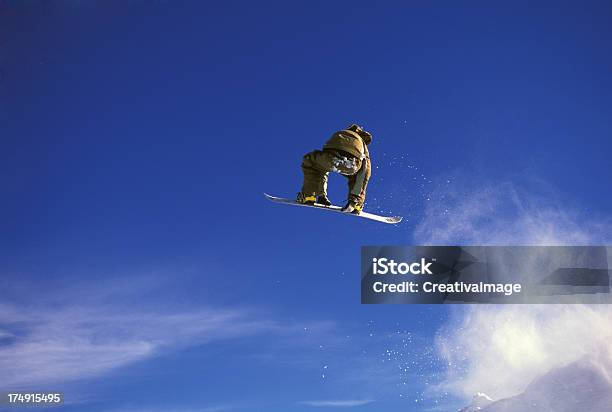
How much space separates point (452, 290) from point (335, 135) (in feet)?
34.7

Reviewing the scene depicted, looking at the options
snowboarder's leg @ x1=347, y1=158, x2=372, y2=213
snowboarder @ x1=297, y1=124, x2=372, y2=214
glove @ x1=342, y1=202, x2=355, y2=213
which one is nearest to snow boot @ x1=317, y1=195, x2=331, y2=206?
snowboarder @ x1=297, y1=124, x2=372, y2=214

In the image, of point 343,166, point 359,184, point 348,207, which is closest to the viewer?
point 343,166

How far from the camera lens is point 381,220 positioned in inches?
843

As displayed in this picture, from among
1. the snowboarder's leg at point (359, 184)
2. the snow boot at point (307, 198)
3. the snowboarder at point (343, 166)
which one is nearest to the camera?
the snowboarder at point (343, 166)

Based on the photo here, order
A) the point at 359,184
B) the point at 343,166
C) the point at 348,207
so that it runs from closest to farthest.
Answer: the point at 343,166 < the point at 359,184 < the point at 348,207

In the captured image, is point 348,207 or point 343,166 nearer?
point 343,166

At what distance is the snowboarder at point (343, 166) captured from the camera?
1777 cm

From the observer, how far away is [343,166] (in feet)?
58.8

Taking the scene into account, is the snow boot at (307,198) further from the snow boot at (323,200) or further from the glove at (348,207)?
the glove at (348,207)

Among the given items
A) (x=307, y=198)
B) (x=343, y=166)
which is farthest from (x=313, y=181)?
(x=343, y=166)

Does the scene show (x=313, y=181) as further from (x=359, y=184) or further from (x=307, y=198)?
(x=359, y=184)

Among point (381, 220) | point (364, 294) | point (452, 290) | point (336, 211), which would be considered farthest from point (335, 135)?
point (452, 290)

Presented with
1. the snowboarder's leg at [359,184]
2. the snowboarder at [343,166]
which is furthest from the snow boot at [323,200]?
the snowboarder's leg at [359,184]

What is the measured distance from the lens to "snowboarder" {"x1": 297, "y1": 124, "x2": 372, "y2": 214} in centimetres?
1777
